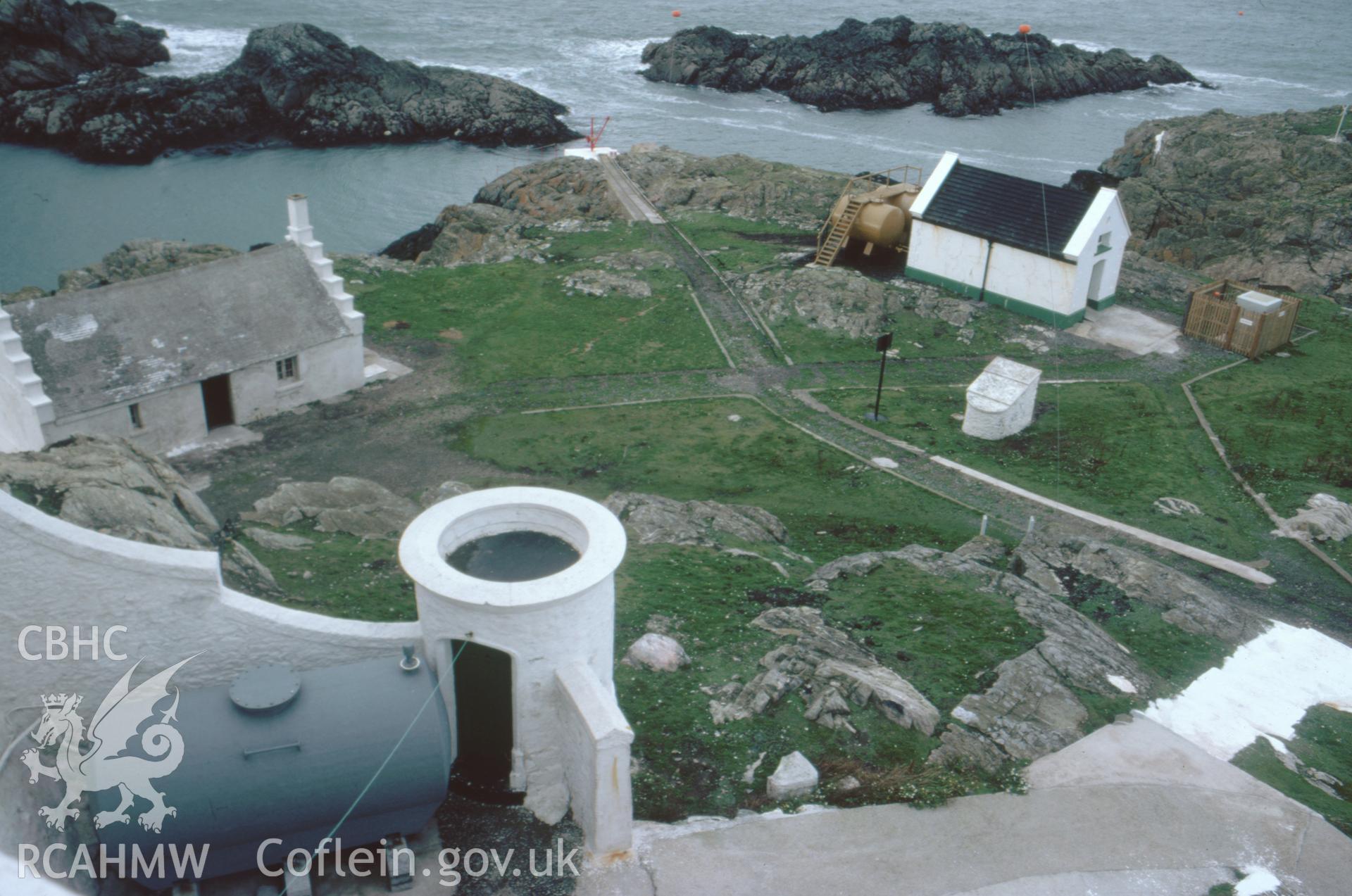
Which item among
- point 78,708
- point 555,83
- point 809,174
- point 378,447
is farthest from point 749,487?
point 555,83

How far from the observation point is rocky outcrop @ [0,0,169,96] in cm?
7925

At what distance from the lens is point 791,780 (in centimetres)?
1475

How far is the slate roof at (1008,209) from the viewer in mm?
39906

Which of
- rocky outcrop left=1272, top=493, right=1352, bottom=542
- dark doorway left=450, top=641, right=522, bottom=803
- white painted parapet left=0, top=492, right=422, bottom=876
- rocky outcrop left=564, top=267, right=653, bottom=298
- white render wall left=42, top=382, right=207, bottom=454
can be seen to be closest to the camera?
white painted parapet left=0, top=492, right=422, bottom=876

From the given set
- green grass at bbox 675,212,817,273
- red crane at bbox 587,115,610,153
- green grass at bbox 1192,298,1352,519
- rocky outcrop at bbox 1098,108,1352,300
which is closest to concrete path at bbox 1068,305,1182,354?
green grass at bbox 1192,298,1352,519

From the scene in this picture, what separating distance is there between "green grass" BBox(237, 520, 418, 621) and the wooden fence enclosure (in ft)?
102

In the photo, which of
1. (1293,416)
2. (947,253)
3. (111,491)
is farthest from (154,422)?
(1293,416)

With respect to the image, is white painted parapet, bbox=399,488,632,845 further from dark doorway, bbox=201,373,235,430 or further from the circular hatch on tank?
dark doorway, bbox=201,373,235,430

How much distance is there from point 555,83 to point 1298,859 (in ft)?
305

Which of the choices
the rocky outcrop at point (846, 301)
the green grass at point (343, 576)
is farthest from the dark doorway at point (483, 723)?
the rocky outcrop at point (846, 301)

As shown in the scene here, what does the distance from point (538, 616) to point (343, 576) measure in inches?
345

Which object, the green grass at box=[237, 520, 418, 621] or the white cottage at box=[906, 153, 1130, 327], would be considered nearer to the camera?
the green grass at box=[237, 520, 418, 621]

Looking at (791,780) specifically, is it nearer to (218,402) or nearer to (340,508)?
(340,508)

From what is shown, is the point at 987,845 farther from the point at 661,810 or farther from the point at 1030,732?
the point at 661,810
